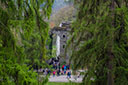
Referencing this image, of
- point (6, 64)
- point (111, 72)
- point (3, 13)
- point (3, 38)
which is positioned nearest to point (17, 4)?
point (3, 13)

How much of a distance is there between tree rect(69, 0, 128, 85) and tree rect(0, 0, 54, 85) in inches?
88.0

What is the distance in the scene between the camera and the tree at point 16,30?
3.96 m

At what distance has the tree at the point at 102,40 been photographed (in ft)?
19.9

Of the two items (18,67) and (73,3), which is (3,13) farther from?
(73,3)

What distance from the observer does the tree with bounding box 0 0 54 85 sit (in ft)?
13.0

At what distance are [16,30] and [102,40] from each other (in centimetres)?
278

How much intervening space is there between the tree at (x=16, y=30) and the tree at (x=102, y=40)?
7.33 ft

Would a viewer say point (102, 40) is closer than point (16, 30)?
No

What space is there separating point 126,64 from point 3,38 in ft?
12.0

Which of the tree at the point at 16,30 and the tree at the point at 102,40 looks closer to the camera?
the tree at the point at 16,30

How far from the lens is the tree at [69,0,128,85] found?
607cm

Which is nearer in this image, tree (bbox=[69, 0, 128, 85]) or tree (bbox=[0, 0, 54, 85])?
tree (bbox=[0, 0, 54, 85])

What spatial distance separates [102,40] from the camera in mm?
6016

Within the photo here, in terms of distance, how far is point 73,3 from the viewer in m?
6.84
